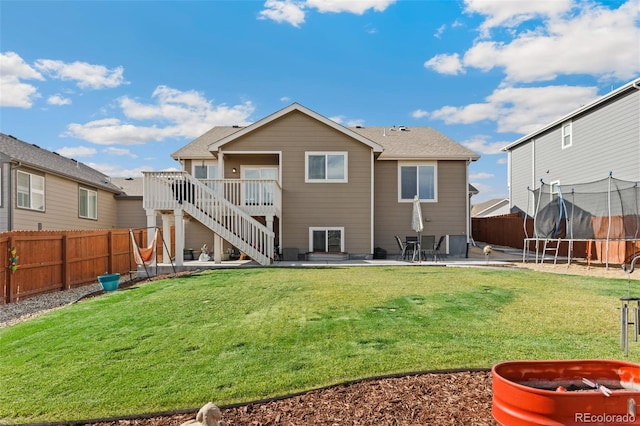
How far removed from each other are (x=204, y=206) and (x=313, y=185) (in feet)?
14.0

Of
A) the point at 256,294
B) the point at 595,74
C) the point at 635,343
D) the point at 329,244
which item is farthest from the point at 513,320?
the point at 595,74


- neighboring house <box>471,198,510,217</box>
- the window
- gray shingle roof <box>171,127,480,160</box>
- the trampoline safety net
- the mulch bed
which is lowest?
the mulch bed

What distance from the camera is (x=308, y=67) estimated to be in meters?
16.8

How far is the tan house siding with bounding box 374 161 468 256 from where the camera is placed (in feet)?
52.9

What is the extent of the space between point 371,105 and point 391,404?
18.9 m

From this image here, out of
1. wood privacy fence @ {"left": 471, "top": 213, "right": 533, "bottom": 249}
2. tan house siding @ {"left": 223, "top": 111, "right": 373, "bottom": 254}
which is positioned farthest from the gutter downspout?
wood privacy fence @ {"left": 471, "top": 213, "right": 533, "bottom": 249}

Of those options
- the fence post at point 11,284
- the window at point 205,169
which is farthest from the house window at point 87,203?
the fence post at point 11,284

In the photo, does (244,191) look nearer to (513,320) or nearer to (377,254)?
(377,254)

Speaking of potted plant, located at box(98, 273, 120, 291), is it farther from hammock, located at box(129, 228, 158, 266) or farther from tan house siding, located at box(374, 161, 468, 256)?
tan house siding, located at box(374, 161, 468, 256)

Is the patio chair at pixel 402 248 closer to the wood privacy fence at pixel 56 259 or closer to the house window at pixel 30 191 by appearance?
the wood privacy fence at pixel 56 259

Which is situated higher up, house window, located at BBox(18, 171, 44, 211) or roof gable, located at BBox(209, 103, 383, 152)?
roof gable, located at BBox(209, 103, 383, 152)

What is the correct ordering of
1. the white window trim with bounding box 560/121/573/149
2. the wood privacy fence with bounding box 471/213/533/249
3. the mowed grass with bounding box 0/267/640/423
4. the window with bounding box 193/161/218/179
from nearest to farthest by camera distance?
1. the mowed grass with bounding box 0/267/640/423
2. the window with bounding box 193/161/218/179
3. the white window trim with bounding box 560/121/573/149
4. the wood privacy fence with bounding box 471/213/533/249

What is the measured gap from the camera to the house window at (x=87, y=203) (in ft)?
62.6

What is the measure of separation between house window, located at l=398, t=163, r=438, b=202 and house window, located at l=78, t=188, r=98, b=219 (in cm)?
1495
